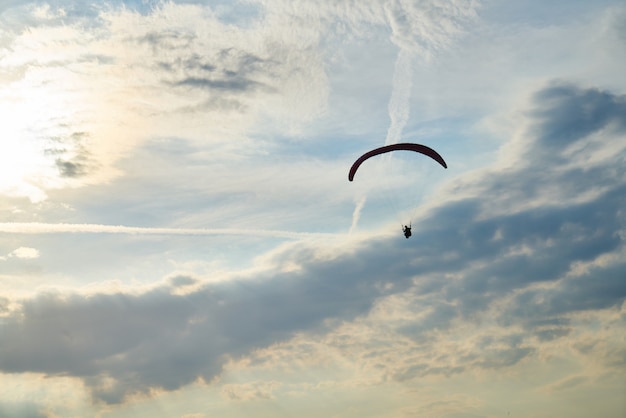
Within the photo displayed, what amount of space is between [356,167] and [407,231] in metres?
13.8

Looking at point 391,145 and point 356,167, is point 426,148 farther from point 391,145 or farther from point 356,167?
point 356,167

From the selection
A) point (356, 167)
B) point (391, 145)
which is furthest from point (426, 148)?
point (356, 167)

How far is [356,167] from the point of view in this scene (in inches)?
3499

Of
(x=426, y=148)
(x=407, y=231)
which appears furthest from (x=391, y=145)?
(x=407, y=231)

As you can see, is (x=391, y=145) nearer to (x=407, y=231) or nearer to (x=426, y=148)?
(x=426, y=148)

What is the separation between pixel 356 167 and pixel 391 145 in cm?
759

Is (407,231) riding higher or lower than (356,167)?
lower

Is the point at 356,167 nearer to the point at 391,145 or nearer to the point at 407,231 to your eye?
the point at 391,145

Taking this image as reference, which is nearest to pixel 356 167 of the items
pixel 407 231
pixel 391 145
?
pixel 391 145

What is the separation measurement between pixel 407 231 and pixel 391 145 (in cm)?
1287

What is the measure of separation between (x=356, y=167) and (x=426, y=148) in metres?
11.2

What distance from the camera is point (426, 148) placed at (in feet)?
279

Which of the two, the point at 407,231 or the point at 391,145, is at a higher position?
the point at 391,145

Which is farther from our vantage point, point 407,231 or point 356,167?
point 356,167
